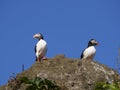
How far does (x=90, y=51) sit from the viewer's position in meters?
20.6

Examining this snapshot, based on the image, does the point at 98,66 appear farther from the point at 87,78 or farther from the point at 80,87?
the point at 80,87

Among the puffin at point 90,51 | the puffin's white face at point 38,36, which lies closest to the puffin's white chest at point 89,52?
the puffin at point 90,51

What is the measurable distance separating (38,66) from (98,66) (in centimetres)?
205

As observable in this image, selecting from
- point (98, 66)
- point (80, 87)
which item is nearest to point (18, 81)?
point (80, 87)

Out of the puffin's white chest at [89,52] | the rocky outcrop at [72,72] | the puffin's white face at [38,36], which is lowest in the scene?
the rocky outcrop at [72,72]

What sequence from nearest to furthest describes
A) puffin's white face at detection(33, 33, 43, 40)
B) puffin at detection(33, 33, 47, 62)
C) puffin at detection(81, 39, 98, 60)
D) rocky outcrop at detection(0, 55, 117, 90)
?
rocky outcrop at detection(0, 55, 117, 90), puffin at detection(81, 39, 98, 60), puffin at detection(33, 33, 47, 62), puffin's white face at detection(33, 33, 43, 40)

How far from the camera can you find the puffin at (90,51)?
66.5ft

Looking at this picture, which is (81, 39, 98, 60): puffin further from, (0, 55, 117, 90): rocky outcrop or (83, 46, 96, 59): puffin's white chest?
(0, 55, 117, 90): rocky outcrop

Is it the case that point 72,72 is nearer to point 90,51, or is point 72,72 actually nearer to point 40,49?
point 90,51

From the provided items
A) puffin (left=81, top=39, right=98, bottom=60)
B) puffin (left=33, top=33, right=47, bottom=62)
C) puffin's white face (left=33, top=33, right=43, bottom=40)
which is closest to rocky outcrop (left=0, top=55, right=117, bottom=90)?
puffin (left=81, top=39, right=98, bottom=60)

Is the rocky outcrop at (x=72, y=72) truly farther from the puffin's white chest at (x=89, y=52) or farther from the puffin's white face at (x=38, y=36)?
the puffin's white face at (x=38, y=36)

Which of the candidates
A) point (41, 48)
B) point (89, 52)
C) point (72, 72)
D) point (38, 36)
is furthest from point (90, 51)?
point (72, 72)

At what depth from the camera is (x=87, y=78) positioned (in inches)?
463

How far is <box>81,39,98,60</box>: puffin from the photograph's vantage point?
20.3m
